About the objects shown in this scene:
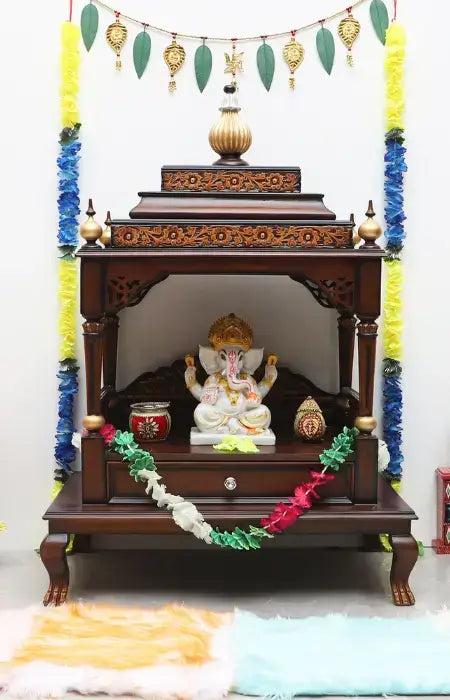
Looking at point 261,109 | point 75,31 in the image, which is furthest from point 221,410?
point 75,31

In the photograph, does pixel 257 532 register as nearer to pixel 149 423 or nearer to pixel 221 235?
pixel 149 423

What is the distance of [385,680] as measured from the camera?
2.45m

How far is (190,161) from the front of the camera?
11.7 ft

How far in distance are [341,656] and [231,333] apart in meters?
1.25

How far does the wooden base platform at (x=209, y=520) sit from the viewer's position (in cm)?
296

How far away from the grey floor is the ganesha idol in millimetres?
574

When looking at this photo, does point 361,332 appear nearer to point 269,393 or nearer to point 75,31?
point 269,393

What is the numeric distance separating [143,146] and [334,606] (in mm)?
2037

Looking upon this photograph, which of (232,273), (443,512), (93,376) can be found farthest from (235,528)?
(443,512)

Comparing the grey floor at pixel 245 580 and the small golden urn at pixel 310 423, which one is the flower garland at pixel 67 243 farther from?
the small golden urn at pixel 310 423

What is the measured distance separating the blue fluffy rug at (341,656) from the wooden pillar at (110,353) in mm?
1139

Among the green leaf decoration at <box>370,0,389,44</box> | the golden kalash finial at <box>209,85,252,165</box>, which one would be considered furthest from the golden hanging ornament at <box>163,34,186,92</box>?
the green leaf decoration at <box>370,0,389,44</box>

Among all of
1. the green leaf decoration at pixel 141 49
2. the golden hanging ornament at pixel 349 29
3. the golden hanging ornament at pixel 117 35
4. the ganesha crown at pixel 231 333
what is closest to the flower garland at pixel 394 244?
the golden hanging ornament at pixel 349 29

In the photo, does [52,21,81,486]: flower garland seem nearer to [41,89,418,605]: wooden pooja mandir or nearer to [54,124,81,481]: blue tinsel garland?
[54,124,81,481]: blue tinsel garland
